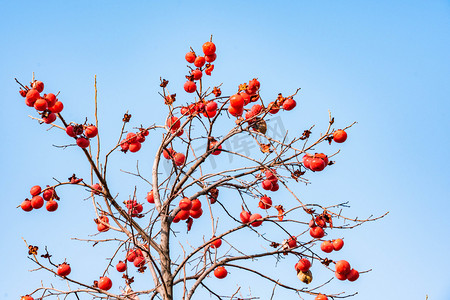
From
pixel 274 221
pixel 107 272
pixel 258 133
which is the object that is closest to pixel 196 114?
pixel 258 133

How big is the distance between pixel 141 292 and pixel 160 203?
3.07ft

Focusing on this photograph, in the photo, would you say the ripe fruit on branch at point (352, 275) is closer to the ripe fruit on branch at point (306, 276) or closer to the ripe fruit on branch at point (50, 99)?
the ripe fruit on branch at point (306, 276)

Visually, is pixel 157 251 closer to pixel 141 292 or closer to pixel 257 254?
pixel 141 292

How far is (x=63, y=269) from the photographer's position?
4.03m

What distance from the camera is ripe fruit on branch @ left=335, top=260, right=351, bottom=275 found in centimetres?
389

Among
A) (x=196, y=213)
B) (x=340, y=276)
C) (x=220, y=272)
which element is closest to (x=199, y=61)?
(x=196, y=213)

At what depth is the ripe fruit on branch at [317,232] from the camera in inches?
153

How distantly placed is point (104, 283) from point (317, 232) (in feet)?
7.13

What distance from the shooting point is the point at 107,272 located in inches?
173

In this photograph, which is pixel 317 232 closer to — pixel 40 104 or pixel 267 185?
pixel 267 185

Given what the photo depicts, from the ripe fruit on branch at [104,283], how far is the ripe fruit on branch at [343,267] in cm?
227

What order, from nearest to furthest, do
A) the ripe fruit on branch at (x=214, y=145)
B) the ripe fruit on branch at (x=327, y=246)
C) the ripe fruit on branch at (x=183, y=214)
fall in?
the ripe fruit on branch at (x=327, y=246) → the ripe fruit on branch at (x=183, y=214) → the ripe fruit on branch at (x=214, y=145)

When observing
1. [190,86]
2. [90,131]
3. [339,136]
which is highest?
[190,86]

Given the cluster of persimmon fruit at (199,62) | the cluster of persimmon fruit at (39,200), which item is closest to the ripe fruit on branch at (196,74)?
the cluster of persimmon fruit at (199,62)
